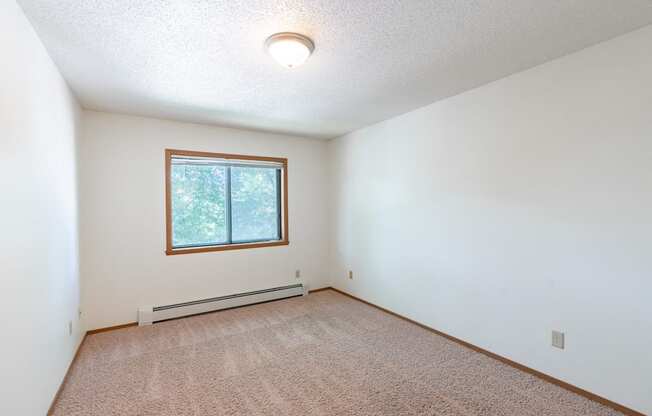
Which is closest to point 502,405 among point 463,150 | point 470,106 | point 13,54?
point 463,150

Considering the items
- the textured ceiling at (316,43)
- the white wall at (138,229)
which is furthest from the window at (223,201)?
the textured ceiling at (316,43)

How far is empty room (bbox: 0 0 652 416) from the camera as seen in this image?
1787 millimetres

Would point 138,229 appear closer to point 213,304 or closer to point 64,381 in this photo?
point 213,304

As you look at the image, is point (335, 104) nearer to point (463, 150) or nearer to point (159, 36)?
point (463, 150)

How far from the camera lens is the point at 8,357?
1.47 meters

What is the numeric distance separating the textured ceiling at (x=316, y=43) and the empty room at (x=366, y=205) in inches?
0.7

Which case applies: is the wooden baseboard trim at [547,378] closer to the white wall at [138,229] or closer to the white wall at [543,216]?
the white wall at [543,216]

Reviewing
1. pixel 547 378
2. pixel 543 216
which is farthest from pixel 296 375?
pixel 543 216

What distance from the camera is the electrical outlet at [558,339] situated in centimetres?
229

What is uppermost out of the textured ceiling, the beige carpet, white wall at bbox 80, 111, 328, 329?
the textured ceiling

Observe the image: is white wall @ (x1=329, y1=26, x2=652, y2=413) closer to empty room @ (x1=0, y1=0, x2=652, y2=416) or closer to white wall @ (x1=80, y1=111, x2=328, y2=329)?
empty room @ (x1=0, y1=0, x2=652, y2=416)

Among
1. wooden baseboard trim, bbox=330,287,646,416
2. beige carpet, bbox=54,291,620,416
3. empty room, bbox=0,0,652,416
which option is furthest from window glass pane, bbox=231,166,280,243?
wooden baseboard trim, bbox=330,287,646,416

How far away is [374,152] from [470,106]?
4.58 feet

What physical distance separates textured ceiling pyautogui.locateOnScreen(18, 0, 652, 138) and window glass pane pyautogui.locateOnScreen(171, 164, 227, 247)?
104 centimetres
